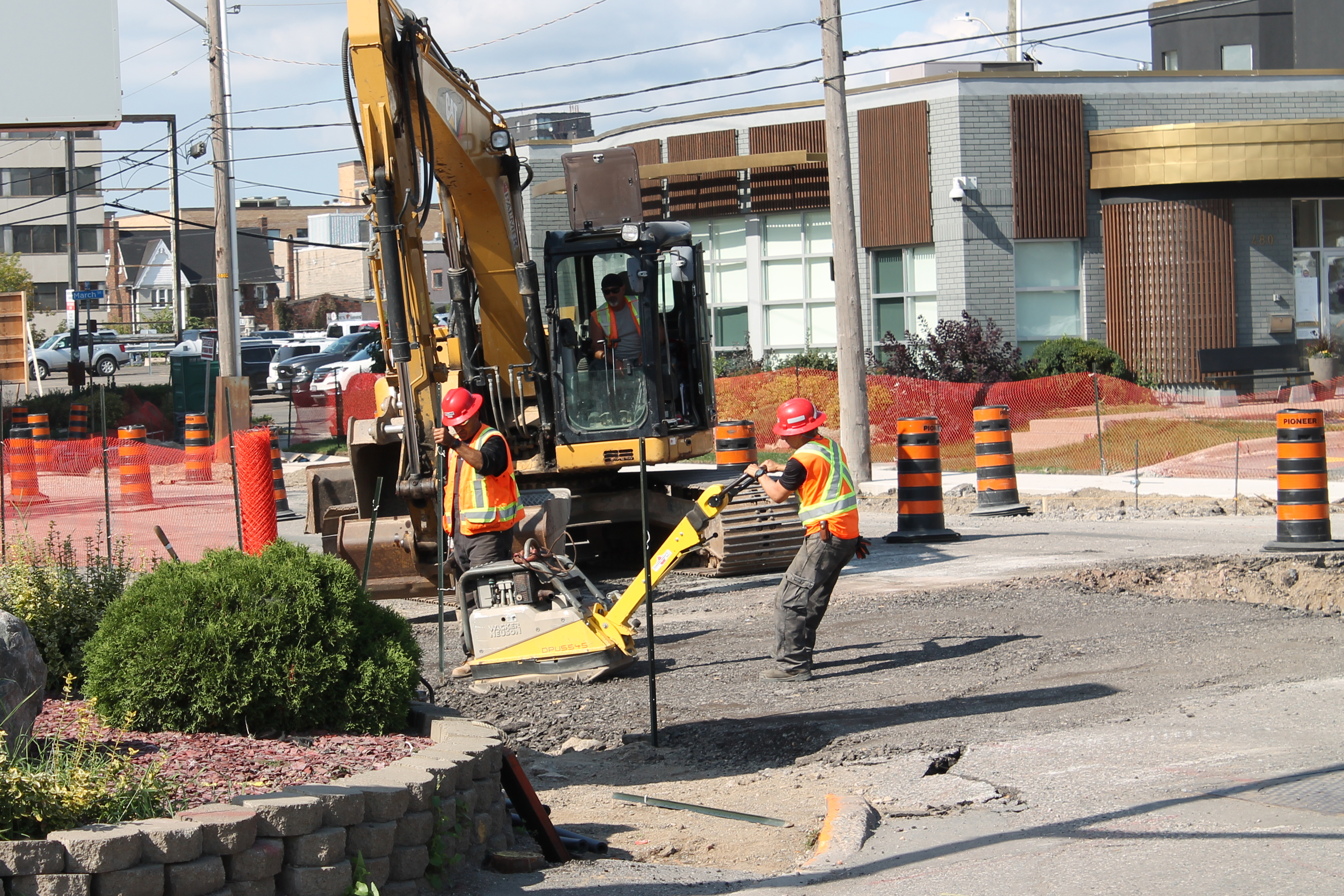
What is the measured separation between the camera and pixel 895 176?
2903 cm

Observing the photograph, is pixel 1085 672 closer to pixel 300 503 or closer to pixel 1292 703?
pixel 1292 703

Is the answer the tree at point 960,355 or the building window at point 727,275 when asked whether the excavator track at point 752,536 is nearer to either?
the tree at point 960,355

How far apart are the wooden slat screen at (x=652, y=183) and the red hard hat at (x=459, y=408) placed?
74.6ft

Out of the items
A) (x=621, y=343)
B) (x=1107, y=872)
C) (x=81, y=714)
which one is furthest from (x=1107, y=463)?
(x=81, y=714)

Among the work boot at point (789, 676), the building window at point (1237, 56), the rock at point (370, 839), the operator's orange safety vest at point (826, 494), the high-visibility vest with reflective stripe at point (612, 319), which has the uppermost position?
the building window at point (1237, 56)

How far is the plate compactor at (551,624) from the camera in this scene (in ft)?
29.1

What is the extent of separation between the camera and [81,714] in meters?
5.23

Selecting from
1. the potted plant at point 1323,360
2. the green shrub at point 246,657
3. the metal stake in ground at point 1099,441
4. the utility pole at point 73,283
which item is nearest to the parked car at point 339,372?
the utility pole at point 73,283

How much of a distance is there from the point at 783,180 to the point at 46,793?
27582 mm

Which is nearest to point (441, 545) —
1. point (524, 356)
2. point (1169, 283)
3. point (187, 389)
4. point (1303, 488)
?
point (524, 356)

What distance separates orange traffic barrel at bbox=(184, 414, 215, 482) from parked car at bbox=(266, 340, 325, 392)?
2288 centimetres

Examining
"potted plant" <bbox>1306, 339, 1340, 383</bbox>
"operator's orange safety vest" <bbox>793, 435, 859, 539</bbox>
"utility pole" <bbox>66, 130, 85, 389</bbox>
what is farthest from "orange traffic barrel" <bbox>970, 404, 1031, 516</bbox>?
"utility pole" <bbox>66, 130, 85, 389</bbox>

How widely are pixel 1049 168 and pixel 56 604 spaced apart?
81.0 feet

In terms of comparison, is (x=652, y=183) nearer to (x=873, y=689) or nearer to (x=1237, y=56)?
(x=1237, y=56)
